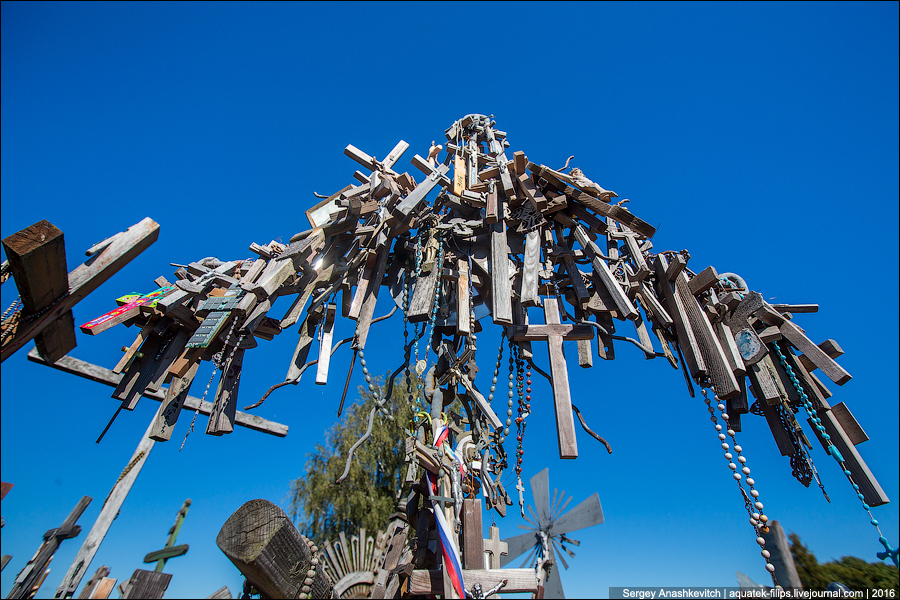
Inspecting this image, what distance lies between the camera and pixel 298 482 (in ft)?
40.1

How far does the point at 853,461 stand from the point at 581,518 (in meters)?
3.74

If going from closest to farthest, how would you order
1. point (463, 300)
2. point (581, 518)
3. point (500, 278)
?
1. point (500, 278)
2. point (463, 300)
3. point (581, 518)

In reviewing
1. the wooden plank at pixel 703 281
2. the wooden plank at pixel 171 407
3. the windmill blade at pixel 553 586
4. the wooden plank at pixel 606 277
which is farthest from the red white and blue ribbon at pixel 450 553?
the windmill blade at pixel 553 586

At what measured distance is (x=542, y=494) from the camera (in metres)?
6.51

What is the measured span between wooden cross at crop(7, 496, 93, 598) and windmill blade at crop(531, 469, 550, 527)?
24.5 ft

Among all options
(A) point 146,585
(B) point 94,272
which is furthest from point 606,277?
(A) point 146,585

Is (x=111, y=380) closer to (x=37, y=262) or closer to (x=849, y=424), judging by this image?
(x=37, y=262)

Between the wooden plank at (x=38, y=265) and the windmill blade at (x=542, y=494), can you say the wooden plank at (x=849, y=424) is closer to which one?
the windmill blade at (x=542, y=494)

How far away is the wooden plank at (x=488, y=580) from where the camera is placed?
258cm

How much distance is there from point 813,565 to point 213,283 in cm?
962

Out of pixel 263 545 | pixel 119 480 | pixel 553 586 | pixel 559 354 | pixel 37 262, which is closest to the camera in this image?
pixel 37 262

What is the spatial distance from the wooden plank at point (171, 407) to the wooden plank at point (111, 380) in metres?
1.53

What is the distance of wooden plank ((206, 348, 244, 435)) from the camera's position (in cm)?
337

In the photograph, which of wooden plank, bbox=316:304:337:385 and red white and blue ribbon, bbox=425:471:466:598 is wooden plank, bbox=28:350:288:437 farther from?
red white and blue ribbon, bbox=425:471:466:598
